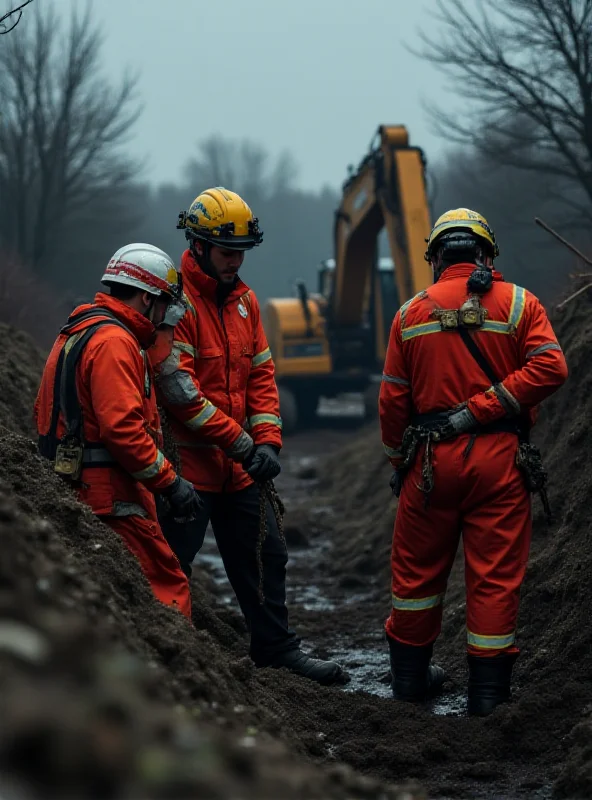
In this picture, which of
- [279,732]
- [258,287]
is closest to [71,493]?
[279,732]

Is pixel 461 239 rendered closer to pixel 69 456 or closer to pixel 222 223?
pixel 222 223

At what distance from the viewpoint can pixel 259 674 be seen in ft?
18.2

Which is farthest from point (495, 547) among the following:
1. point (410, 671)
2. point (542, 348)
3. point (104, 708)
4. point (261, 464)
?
point (104, 708)

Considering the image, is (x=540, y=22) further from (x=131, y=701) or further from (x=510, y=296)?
(x=131, y=701)

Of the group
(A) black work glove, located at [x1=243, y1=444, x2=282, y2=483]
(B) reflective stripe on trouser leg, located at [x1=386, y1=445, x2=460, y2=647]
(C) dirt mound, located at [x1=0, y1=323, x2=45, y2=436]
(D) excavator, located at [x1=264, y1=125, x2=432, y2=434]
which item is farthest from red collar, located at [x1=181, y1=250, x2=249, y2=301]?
(D) excavator, located at [x1=264, y1=125, x2=432, y2=434]

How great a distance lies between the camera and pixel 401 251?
547 inches

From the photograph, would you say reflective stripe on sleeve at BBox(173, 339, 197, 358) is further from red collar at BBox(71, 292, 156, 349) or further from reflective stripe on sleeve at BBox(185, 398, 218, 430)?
red collar at BBox(71, 292, 156, 349)

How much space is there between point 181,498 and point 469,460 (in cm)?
133

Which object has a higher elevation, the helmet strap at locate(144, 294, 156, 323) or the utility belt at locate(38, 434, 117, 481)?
the helmet strap at locate(144, 294, 156, 323)

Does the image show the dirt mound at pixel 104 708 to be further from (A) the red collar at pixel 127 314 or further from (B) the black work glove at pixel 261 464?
(B) the black work glove at pixel 261 464

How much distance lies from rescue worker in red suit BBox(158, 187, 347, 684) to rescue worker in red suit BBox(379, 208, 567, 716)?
0.64 meters

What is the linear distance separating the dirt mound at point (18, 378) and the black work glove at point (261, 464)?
2.54 metres

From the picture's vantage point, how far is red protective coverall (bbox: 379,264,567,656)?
5332 mm

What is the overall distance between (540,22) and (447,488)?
12.0 m
